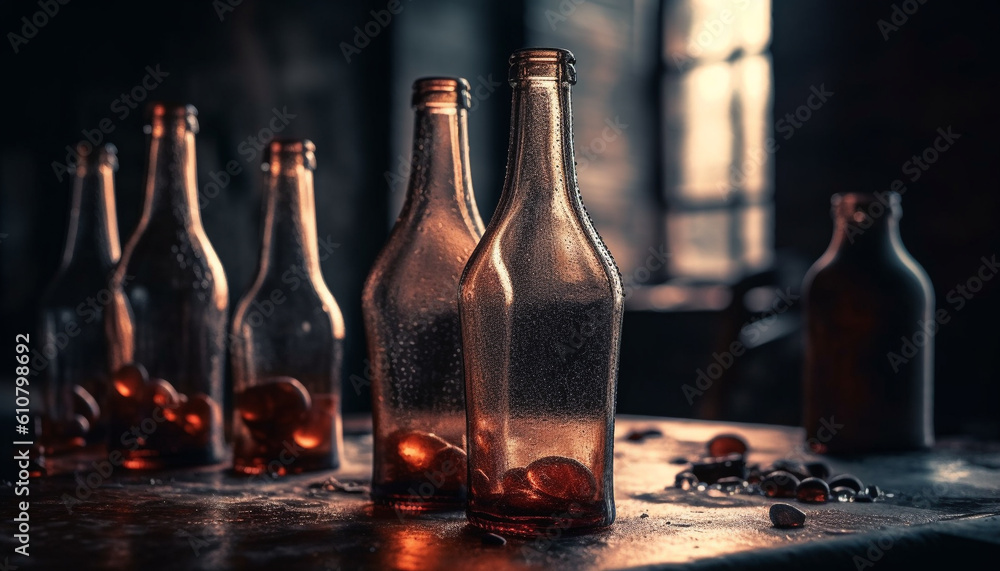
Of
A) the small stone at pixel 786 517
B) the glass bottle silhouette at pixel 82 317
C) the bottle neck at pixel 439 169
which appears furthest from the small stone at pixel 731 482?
the glass bottle silhouette at pixel 82 317

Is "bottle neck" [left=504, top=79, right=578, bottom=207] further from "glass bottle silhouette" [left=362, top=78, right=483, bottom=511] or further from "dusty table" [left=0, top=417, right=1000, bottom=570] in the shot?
"dusty table" [left=0, top=417, right=1000, bottom=570]

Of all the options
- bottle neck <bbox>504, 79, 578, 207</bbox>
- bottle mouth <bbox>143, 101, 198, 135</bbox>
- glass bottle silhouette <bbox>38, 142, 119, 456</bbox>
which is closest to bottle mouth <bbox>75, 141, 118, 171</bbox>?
glass bottle silhouette <bbox>38, 142, 119, 456</bbox>

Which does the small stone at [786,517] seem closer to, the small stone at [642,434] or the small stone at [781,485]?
the small stone at [781,485]

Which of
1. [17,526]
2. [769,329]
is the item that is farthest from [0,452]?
[769,329]

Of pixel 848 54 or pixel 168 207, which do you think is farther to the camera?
pixel 848 54

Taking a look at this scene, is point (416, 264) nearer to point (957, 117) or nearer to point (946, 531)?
point (946, 531)

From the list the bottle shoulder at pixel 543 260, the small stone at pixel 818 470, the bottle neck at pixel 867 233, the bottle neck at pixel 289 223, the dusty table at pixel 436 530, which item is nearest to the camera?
the dusty table at pixel 436 530
